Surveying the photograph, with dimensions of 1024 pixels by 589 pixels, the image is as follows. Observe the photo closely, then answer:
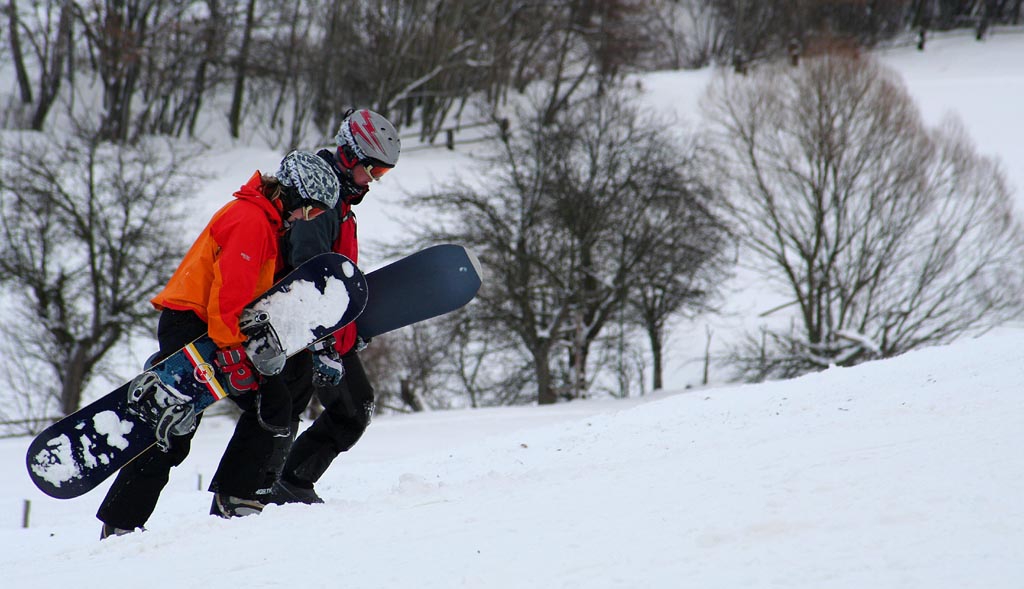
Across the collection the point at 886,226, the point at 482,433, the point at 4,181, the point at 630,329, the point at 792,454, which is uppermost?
the point at 792,454

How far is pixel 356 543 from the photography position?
2.85 metres

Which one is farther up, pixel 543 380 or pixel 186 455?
pixel 186 455

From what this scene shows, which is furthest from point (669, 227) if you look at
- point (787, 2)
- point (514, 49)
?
point (787, 2)

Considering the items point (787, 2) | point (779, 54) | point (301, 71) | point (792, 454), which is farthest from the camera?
point (787, 2)

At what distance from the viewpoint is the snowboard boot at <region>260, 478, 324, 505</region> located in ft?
13.7

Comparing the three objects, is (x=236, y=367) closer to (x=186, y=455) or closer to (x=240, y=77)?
(x=186, y=455)

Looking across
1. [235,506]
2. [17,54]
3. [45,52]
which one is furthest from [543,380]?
[17,54]

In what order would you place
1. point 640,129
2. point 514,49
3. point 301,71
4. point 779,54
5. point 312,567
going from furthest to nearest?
1. point 779,54
2. point 514,49
3. point 301,71
4. point 640,129
5. point 312,567

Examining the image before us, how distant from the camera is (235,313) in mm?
3598

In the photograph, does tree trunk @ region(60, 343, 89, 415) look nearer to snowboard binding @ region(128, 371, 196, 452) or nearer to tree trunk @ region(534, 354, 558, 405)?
tree trunk @ region(534, 354, 558, 405)

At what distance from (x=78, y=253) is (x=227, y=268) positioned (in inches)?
575

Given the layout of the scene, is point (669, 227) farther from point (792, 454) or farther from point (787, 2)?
point (787, 2)

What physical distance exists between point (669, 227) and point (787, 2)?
3187cm

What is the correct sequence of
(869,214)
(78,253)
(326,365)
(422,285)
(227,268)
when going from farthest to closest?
(869,214) → (78,253) → (422,285) → (326,365) → (227,268)
